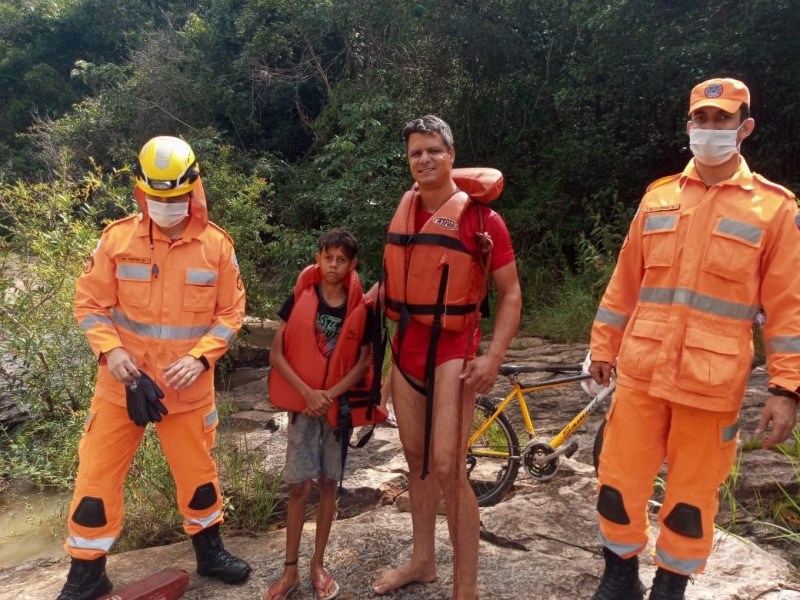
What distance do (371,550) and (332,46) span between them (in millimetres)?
13686

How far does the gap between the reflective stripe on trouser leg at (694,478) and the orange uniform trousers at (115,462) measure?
6.82ft

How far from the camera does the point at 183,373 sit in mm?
2850

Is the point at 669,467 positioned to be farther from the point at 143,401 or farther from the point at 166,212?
the point at 166,212

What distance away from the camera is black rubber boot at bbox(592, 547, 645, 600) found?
2744 millimetres

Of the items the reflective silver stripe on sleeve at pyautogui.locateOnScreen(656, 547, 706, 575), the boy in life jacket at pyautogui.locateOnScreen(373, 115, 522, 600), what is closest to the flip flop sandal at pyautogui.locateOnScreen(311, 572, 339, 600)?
the boy in life jacket at pyautogui.locateOnScreen(373, 115, 522, 600)

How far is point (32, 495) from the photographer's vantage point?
5.68 metres

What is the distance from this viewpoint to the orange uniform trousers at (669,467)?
2488 mm

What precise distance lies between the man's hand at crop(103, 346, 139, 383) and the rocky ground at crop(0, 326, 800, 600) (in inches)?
44.7

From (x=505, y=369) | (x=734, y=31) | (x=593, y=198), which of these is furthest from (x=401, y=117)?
(x=505, y=369)

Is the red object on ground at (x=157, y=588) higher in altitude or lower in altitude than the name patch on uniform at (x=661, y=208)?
lower

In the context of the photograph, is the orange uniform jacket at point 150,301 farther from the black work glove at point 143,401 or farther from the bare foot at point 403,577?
the bare foot at point 403,577

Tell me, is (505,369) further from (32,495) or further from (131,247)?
(32,495)

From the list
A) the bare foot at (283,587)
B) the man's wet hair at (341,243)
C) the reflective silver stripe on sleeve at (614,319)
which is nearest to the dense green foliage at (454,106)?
the man's wet hair at (341,243)

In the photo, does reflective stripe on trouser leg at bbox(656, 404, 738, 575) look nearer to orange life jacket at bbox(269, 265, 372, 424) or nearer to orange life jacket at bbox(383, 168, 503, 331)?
orange life jacket at bbox(383, 168, 503, 331)
